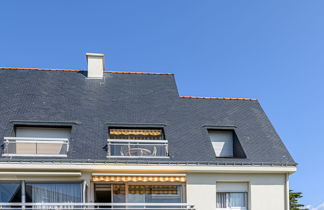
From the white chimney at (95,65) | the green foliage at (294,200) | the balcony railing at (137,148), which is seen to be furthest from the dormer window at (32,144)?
the green foliage at (294,200)

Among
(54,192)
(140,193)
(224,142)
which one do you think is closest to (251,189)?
(224,142)

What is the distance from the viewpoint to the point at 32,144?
1677 cm

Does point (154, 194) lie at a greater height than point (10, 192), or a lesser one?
lesser

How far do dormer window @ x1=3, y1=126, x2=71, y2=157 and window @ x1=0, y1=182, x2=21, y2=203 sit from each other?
4.60ft

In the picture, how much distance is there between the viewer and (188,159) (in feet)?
55.2

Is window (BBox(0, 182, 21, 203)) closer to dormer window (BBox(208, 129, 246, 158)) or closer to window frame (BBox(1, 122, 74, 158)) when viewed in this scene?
window frame (BBox(1, 122, 74, 158))

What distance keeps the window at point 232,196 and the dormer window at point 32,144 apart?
7565 millimetres

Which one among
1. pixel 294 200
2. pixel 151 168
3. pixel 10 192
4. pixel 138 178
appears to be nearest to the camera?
pixel 10 192

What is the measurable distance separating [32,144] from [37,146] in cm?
25

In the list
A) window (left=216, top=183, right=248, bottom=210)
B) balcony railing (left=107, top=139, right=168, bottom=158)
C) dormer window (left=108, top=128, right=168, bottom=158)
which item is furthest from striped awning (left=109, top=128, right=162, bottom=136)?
window (left=216, top=183, right=248, bottom=210)

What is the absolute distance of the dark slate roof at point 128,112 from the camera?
1736 cm

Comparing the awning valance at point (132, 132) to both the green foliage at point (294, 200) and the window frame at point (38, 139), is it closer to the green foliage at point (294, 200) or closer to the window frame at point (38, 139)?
the window frame at point (38, 139)

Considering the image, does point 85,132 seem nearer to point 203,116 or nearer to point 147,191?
point 147,191

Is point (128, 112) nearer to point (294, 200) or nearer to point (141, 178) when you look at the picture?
point (141, 178)
